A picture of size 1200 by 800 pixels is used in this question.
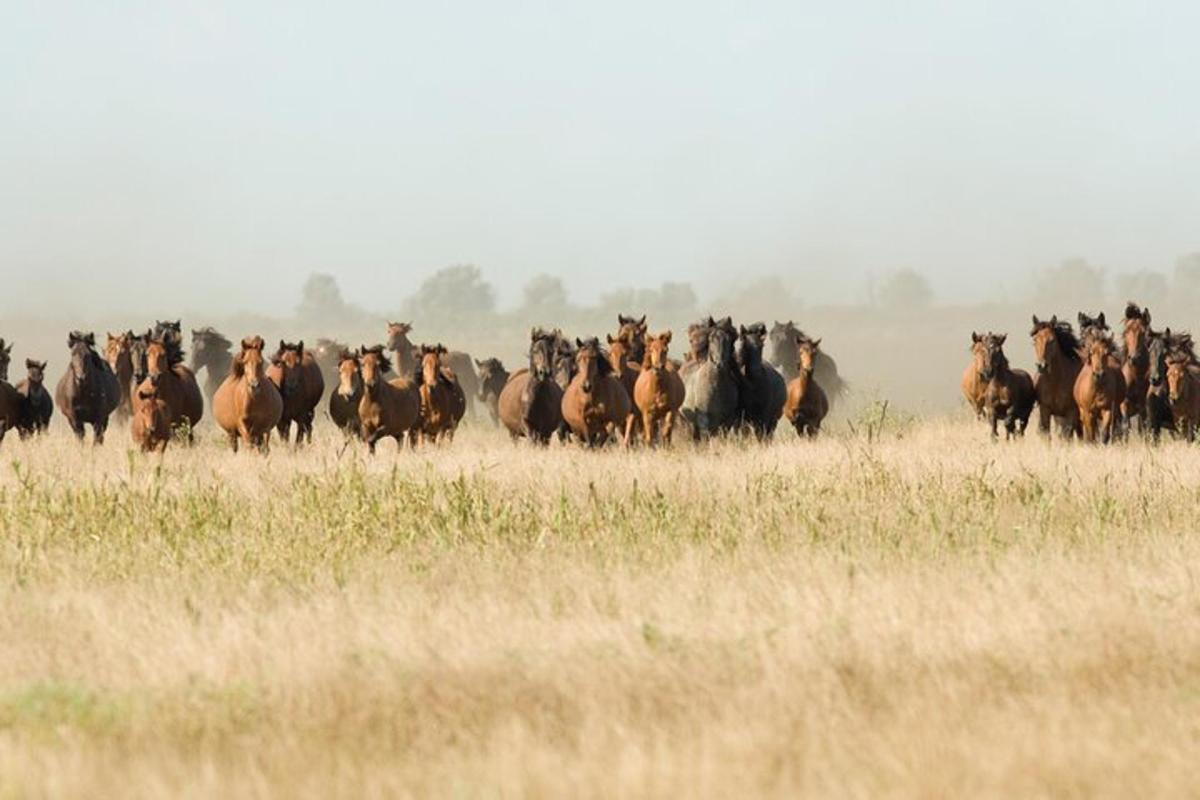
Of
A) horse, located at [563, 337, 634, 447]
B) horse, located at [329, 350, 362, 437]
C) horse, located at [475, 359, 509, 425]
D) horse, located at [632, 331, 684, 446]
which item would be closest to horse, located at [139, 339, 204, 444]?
horse, located at [329, 350, 362, 437]

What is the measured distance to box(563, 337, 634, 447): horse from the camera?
2542cm

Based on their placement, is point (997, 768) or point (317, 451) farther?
point (317, 451)

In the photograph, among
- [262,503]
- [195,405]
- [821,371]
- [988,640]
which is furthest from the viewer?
[821,371]

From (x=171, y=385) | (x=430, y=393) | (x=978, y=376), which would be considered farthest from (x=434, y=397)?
(x=978, y=376)

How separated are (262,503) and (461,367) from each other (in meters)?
36.1

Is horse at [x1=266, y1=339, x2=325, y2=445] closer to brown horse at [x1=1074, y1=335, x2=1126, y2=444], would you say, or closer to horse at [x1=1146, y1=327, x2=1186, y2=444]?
brown horse at [x1=1074, y1=335, x2=1126, y2=444]

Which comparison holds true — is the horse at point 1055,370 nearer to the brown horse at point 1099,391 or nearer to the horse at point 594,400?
the brown horse at point 1099,391

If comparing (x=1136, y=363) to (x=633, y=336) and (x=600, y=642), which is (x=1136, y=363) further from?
(x=600, y=642)

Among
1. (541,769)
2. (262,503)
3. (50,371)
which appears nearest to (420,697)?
(541,769)

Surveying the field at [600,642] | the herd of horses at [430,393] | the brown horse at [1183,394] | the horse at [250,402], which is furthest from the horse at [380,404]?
the brown horse at [1183,394]

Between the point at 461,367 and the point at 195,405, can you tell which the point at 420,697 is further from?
the point at 461,367

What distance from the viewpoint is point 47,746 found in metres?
7.47

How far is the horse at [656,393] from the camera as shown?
26203 mm

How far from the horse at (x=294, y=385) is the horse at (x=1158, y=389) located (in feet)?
46.3
